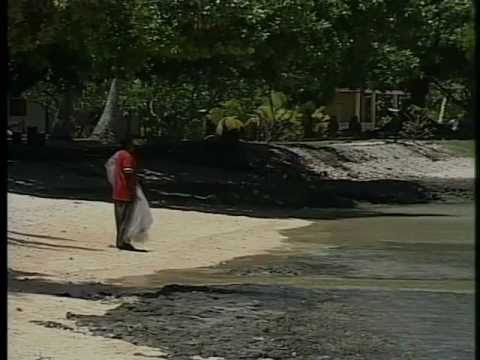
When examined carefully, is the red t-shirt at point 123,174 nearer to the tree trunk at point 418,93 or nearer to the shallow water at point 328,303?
the shallow water at point 328,303

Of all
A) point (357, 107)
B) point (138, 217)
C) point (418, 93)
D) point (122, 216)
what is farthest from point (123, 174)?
point (357, 107)

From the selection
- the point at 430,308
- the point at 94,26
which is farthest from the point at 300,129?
the point at 430,308

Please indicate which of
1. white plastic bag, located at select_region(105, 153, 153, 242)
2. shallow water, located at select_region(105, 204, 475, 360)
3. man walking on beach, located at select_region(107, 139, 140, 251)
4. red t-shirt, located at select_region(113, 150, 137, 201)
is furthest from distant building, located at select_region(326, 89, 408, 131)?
red t-shirt, located at select_region(113, 150, 137, 201)

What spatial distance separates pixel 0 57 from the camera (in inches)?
117

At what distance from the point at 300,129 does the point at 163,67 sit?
1599 cm

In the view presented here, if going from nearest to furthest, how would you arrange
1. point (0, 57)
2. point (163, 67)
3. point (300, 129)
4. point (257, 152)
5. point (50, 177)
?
point (0, 57) → point (50, 177) → point (163, 67) → point (257, 152) → point (300, 129)

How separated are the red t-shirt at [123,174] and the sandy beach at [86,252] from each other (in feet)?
2.55

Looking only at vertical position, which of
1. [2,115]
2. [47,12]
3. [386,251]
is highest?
[47,12]

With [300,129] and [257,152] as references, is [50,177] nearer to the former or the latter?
[257,152]

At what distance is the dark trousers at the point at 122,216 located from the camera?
582 inches

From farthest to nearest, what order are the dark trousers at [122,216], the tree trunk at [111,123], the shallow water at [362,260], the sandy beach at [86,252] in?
1. the tree trunk at [111,123]
2. the dark trousers at [122,216]
3. the shallow water at [362,260]
4. the sandy beach at [86,252]

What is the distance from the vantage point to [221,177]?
94.8 ft

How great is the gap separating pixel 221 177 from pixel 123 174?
14187 millimetres

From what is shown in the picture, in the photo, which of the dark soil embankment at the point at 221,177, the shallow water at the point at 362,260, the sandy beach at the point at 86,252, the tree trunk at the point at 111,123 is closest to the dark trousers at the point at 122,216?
the sandy beach at the point at 86,252
